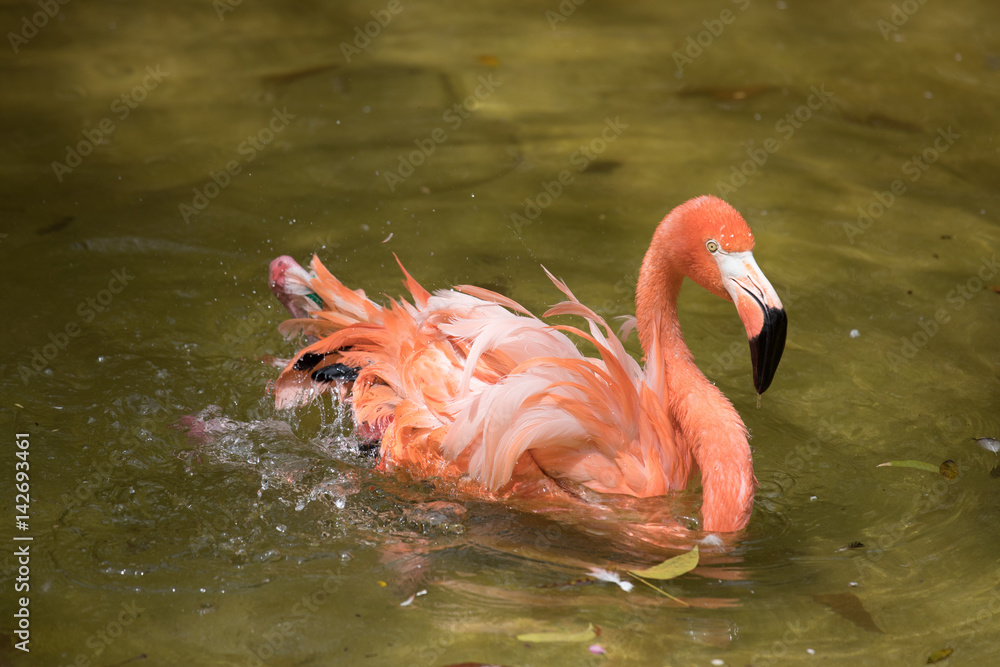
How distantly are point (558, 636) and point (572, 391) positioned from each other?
0.81 meters

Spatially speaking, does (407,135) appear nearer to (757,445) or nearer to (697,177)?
(697,177)

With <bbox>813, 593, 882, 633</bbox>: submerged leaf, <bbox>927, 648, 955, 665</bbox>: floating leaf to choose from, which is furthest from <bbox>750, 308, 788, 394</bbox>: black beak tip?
<bbox>927, 648, 955, 665</bbox>: floating leaf

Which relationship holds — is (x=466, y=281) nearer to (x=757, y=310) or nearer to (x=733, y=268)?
(x=733, y=268)

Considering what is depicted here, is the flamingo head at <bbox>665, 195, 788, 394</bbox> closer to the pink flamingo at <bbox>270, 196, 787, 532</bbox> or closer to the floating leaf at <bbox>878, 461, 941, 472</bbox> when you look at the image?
the pink flamingo at <bbox>270, 196, 787, 532</bbox>

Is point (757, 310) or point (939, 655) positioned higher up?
point (757, 310)

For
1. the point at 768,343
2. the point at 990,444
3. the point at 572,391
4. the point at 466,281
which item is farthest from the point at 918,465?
the point at 466,281

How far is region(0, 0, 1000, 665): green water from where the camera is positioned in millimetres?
2693

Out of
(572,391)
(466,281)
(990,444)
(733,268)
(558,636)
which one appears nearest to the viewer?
(558,636)

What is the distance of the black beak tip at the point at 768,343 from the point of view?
9.14ft

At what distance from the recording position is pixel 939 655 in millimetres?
2588

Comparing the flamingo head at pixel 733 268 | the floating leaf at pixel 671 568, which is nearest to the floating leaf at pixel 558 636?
the floating leaf at pixel 671 568

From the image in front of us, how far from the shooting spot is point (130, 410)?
3.54 metres

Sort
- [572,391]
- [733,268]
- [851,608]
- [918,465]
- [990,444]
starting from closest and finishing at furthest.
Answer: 1. [851,608]
2. [733,268]
3. [572,391]
4. [918,465]
5. [990,444]

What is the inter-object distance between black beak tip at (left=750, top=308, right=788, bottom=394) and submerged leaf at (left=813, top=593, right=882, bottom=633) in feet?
2.12
